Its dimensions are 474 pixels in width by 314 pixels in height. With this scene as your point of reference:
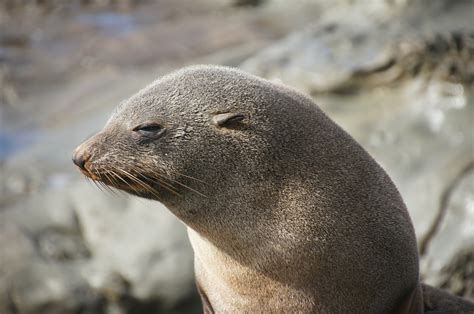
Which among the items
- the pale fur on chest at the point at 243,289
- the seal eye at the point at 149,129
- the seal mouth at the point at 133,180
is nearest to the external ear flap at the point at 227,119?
the seal eye at the point at 149,129

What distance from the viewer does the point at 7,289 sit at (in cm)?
820

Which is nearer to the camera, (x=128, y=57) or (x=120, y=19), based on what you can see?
(x=128, y=57)

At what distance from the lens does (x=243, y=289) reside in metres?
4.68

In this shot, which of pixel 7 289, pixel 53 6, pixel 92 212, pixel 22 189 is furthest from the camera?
pixel 53 6

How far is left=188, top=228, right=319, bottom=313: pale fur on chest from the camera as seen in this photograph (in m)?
4.59

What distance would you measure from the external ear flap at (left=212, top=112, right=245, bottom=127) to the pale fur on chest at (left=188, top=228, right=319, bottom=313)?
694mm

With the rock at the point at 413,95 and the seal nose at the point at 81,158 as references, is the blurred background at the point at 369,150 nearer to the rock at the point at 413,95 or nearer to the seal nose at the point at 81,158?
the rock at the point at 413,95

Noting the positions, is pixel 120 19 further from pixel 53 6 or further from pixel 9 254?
pixel 9 254

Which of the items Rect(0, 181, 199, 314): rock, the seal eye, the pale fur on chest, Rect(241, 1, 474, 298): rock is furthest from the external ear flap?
Rect(0, 181, 199, 314): rock

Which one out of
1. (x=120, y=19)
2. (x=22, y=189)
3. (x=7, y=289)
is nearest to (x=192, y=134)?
(x=7, y=289)

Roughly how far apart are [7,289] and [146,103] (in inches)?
174

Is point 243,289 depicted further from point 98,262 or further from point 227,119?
point 98,262

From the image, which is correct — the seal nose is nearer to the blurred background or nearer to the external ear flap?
the external ear flap

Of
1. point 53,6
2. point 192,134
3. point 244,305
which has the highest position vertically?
point 192,134
